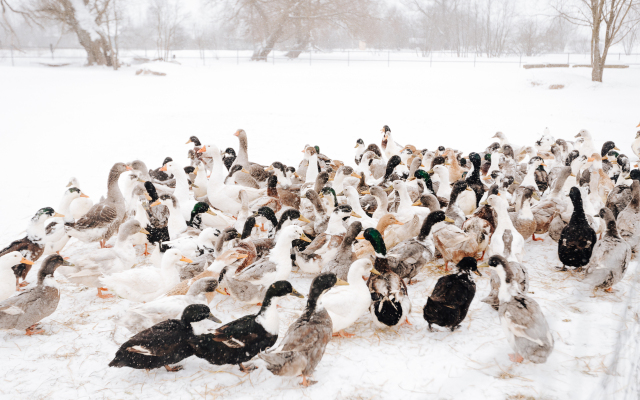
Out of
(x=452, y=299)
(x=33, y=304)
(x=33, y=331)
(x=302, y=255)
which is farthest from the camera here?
(x=302, y=255)

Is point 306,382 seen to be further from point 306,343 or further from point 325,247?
point 325,247

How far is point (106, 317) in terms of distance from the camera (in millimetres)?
4512

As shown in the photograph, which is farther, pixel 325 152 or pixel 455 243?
pixel 325 152

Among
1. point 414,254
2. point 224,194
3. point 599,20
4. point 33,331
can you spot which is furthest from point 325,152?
point 599,20

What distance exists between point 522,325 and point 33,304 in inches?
168

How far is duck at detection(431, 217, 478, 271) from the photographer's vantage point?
5.01 meters

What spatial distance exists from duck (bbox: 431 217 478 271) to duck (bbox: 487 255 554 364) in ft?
3.63

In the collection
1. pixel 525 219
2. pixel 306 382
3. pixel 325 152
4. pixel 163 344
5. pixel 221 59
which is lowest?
pixel 306 382

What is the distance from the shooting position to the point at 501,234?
16.9 feet

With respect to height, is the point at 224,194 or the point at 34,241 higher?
the point at 224,194

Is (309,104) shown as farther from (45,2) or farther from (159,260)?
(45,2)

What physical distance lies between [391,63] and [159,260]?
2560cm

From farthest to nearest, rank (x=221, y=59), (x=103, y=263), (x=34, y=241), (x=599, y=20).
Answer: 1. (x=221, y=59)
2. (x=599, y=20)
3. (x=34, y=241)
4. (x=103, y=263)

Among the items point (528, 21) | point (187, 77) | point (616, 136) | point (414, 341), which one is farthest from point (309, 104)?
point (528, 21)
